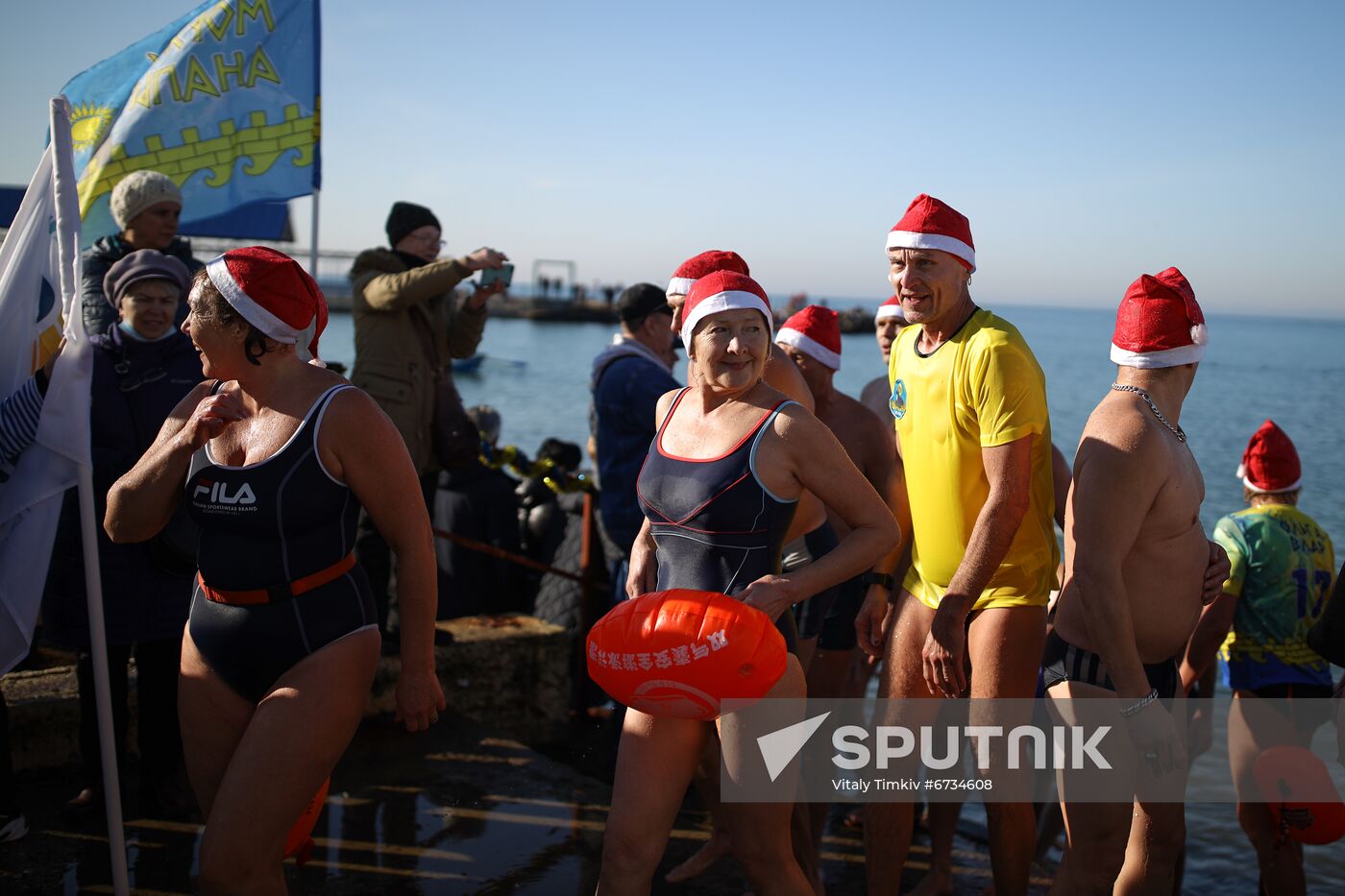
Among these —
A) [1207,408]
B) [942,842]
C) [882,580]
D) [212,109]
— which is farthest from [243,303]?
[1207,408]

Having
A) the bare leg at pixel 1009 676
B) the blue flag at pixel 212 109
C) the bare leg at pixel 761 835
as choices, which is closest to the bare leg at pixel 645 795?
the bare leg at pixel 761 835

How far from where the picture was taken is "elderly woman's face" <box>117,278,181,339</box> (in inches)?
178

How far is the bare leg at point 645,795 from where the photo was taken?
3.10m

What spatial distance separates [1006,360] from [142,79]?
19.0ft

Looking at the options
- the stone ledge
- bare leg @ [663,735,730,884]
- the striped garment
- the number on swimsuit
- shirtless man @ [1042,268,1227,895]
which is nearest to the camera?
shirtless man @ [1042,268,1227,895]

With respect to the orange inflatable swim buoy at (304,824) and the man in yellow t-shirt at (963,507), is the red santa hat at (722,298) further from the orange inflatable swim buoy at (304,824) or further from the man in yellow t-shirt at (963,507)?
the orange inflatable swim buoy at (304,824)

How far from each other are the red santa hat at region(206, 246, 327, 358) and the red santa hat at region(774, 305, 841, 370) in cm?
284

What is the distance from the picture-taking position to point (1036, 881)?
451 centimetres

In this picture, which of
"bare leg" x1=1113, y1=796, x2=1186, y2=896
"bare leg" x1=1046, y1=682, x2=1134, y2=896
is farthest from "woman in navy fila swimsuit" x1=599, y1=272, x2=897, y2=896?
"bare leg" x1=1113, y1=796, x2=1186, y2=896

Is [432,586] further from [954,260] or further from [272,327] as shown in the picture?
[954,260]

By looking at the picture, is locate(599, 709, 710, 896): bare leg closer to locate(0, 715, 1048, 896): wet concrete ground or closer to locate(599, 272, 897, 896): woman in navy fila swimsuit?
locate(599, 272, 897, 896): woman in navy fila swimsuit

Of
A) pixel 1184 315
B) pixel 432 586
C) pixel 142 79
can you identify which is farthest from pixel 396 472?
pixel 142 79

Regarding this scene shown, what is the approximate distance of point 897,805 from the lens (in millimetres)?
3809

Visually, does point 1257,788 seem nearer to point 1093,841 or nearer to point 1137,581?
point 1093,841
